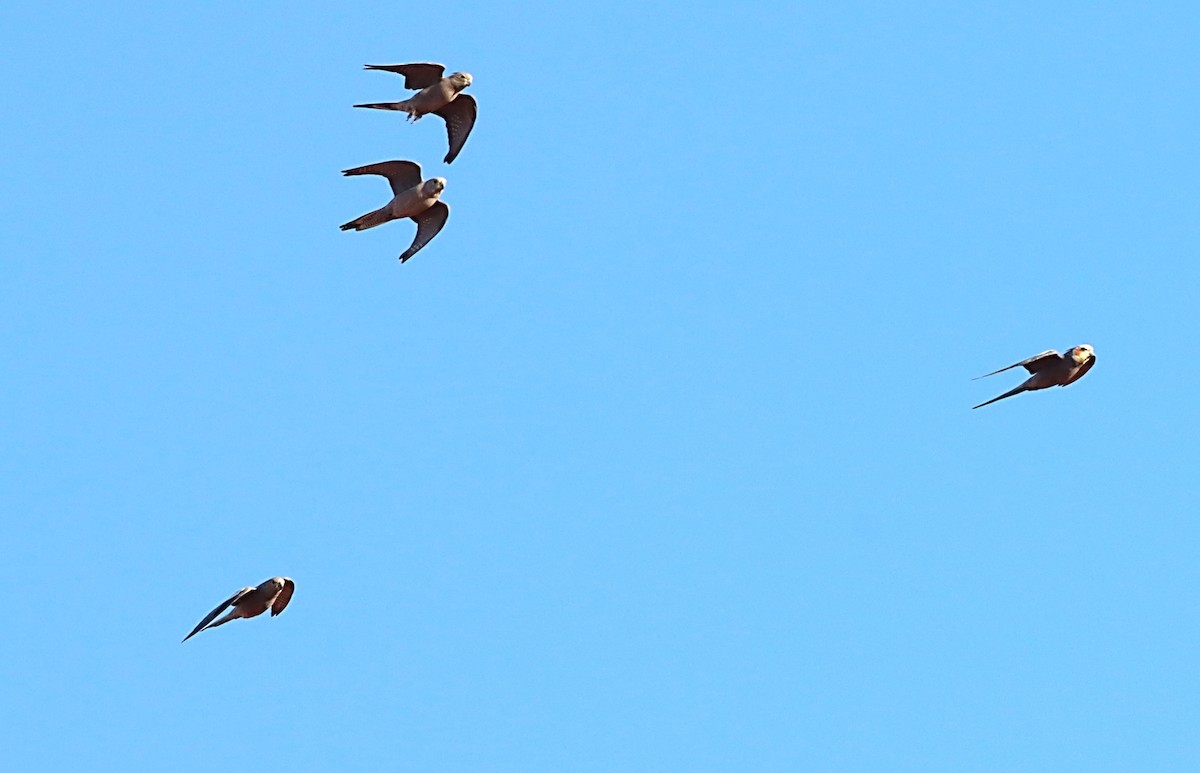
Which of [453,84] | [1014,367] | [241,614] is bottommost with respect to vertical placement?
[241,614]

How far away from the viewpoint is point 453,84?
106ft

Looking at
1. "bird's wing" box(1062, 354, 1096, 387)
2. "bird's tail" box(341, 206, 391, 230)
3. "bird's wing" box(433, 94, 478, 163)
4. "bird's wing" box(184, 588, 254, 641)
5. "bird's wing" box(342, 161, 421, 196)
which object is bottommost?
"bird's wing" box(184, 588, 254, 641)

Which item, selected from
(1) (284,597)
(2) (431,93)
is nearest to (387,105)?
(2) (431,93)

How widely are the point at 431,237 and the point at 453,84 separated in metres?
3.10

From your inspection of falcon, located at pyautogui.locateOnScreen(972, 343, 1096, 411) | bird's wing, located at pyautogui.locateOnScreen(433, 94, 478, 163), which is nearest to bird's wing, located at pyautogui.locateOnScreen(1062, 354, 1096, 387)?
falcon, located at pyautogui.locateOnScreen(972, 343, 1096, 411)

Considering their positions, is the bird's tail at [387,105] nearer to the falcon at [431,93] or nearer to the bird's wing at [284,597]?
the falcon at [431,93]

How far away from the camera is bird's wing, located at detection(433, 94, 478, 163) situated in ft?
107

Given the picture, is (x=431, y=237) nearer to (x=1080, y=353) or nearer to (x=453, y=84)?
(x=453, y=84)

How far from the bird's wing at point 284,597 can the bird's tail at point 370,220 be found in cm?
654

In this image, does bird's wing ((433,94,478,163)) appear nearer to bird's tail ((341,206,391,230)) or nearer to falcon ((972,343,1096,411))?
bird's tail ((341,206,391,230))

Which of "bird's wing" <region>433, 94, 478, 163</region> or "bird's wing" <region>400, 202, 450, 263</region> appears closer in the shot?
"bird's wing" <region>433, 94, 478, 163</region>

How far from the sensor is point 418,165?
109ft

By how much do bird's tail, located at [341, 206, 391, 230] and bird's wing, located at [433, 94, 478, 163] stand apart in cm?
153

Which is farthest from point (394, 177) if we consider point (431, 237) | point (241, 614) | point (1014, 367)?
point (1014, 367)
